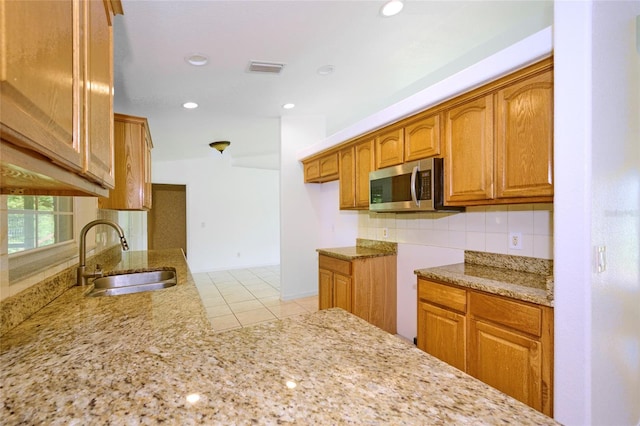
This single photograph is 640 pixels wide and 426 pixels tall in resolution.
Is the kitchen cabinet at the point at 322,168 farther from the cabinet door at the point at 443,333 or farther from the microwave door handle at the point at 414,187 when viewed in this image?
the cabinet door at the point at 443,333

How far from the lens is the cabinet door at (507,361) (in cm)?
160

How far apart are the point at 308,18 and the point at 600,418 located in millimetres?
2747

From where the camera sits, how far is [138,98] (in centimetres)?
318

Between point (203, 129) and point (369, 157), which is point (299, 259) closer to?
point (369, 157)

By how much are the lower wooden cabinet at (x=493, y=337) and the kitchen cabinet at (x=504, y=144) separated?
0.65 metres

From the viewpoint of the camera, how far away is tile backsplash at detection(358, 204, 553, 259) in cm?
209

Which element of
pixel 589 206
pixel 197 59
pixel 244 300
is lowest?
pixel 244 300

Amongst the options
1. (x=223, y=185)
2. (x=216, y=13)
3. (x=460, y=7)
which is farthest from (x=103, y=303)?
(x=223, y=185)

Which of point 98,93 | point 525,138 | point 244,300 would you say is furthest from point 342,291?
point 98,93

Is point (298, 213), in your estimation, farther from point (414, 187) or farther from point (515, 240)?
point (515, 240)

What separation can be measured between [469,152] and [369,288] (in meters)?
1.64

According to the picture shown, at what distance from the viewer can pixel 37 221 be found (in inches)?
61.2

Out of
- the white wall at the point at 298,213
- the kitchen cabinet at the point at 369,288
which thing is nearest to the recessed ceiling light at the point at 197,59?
the white wall at the point at 298,213

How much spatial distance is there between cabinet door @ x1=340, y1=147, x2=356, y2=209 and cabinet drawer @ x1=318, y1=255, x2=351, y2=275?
2.15ft
